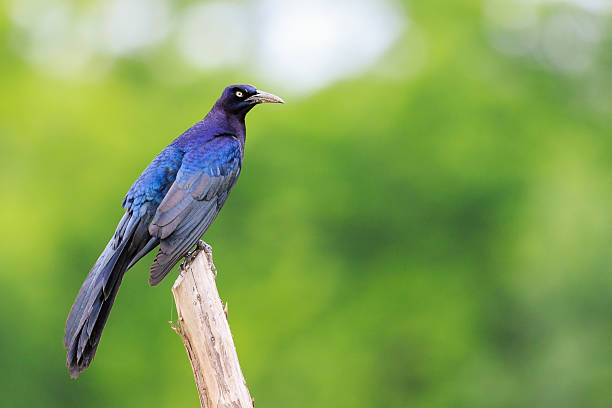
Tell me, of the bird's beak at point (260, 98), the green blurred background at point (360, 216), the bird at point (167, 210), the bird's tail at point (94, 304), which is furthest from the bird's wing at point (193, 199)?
the green blurred background at point (360, 216)

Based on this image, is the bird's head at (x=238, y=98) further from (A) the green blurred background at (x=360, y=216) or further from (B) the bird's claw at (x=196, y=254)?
(A) the green blurred background at (x=360, y=216)

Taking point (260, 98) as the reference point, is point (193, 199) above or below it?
below

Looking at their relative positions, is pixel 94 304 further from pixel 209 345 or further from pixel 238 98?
pixel 238 98

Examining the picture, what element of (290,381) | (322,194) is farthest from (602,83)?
(290,381)

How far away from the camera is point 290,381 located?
18922mm

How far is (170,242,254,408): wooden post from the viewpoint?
227 inches

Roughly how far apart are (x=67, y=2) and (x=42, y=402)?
41.7ft

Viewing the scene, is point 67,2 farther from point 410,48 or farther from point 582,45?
point 582,45

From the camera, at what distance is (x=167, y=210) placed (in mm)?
6605

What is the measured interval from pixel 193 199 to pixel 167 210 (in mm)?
309

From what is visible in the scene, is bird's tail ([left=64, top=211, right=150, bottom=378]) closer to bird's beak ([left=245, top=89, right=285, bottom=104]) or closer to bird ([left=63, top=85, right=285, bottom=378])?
bird ([left=63, top=85, right=285, bottom=378])

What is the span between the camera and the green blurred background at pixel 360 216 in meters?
18.5

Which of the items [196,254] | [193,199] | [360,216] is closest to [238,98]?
[193,199]

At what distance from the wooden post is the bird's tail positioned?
53 cm
